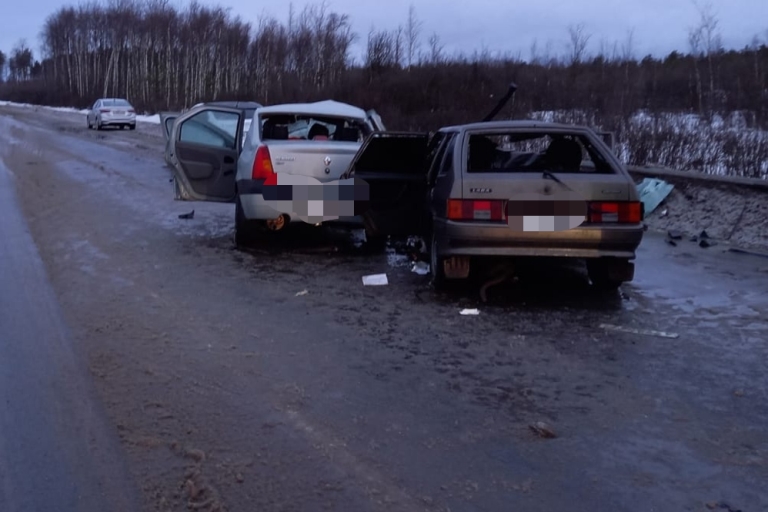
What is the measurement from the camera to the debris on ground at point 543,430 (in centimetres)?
427

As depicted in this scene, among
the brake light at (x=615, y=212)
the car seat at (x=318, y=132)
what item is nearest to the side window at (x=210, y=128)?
the car seat at (x=318, y=132)

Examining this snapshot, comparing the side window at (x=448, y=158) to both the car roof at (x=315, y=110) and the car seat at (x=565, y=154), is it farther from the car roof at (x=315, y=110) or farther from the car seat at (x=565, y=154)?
the car roof at (x=315, y=110)

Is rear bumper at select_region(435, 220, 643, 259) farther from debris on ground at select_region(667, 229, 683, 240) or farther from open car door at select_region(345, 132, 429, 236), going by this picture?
debris on ground at select_region(667, 229, 683, 240)

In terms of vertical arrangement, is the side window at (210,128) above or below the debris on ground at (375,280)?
above

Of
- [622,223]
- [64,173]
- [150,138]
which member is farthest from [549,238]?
[150,138]

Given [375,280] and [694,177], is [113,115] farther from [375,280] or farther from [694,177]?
[375,280]

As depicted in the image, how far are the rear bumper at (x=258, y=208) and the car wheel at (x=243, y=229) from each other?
9.1 inches

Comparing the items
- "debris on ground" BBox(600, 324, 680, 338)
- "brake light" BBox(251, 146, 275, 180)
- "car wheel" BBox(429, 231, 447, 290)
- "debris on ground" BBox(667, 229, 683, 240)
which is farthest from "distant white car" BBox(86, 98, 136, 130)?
"debris on ground" BBox(600, 324, 680, 338)

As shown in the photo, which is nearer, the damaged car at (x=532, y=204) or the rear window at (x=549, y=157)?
the damaged car at (x=532, y=204)

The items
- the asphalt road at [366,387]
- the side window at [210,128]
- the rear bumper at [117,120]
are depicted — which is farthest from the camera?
the rear bumper at [117,120]

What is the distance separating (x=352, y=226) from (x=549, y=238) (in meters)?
2.85

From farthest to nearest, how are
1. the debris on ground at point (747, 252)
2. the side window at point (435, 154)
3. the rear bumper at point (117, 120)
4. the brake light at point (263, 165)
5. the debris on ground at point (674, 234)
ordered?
the rear bumper at point (117, 120), the debris on ground at point (674, 234), the debris on ground at point (747, 252), the brake light at point (263, 165), the side window at point (435, 154)

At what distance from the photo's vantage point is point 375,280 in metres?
7.94

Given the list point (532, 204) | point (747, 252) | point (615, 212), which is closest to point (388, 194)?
point (532, 204)
